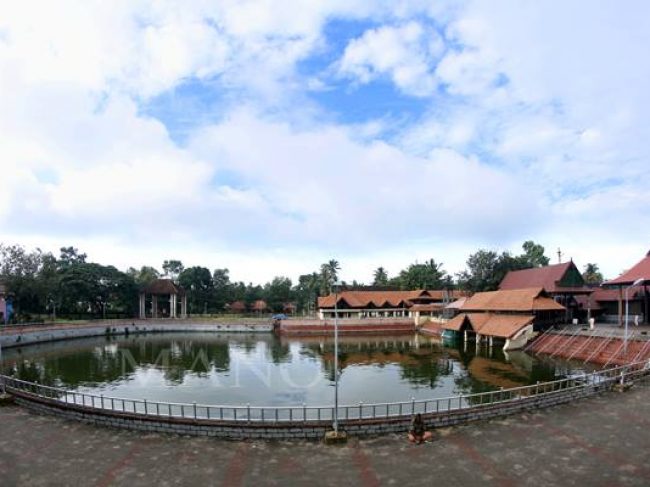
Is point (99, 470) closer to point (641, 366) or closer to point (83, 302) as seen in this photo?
point (641, 366)

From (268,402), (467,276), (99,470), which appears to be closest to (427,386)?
(268,402)

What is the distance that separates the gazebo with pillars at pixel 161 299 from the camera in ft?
312

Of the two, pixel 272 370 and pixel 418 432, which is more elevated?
pixel 418 432

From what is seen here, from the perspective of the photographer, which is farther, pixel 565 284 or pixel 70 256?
pixel 70 256

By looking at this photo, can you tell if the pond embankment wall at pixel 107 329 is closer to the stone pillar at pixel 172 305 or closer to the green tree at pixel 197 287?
the stone pillar at pixel 172 305

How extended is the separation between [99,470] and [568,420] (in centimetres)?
1822

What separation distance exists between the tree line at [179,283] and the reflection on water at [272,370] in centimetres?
1802

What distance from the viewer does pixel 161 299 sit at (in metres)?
99.6

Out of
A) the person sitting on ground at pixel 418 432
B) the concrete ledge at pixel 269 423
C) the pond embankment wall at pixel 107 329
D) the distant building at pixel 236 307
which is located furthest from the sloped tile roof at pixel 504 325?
the distant building at pixel 236 307

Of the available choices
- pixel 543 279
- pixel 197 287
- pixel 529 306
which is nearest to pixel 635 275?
pixel 529 306

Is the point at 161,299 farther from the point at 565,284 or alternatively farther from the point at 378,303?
the point at 565,284

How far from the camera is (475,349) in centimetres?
5353

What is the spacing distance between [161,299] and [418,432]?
90.3 metres

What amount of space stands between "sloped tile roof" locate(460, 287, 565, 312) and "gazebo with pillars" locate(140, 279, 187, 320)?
5699cm
